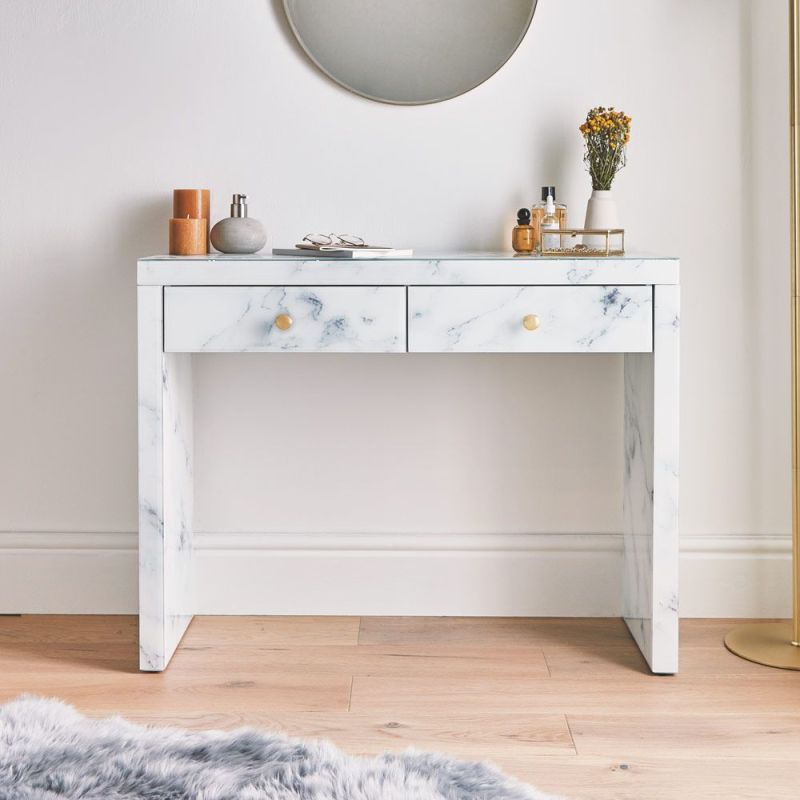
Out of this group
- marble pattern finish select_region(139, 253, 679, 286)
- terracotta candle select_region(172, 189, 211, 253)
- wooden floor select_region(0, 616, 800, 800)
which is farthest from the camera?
terracotta candle select_region(172, 189, 211, 253)

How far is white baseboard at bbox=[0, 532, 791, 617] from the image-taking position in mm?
2545

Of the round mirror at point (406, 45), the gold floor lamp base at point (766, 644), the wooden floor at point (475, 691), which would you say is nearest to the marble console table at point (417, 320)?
the wooden floor at point (475, 691)

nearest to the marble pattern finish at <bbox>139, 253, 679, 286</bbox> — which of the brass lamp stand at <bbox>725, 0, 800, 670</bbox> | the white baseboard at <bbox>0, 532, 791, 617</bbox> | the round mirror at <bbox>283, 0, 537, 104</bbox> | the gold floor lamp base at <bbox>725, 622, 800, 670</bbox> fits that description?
the brass lamp stand at <bbox>725, 0, 800, 670</bbox>

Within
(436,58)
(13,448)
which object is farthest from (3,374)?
(436,58)

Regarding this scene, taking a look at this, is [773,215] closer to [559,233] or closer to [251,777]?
[559,233]

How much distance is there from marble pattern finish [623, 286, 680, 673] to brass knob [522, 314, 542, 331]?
0.79 ft

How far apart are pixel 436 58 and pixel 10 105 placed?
103 centimetres

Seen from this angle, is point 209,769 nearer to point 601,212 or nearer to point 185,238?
point 185,238

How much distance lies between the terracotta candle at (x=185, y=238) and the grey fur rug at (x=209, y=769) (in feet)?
3.41

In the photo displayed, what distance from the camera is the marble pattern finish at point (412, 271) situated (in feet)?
6.88

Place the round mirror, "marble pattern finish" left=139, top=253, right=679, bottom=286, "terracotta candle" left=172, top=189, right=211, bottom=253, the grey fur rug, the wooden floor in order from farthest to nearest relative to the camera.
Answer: the round mirror < "terracotta candle" left=172, top=189, right=211, bottom=253 < "marble pattern finish" left=139, top=253, right=679, bottom=286 < the wooden floor < the grey fur rug

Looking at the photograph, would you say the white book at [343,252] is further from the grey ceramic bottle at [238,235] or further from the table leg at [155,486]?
the table leg at [155,486]

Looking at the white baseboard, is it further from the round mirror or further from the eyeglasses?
the round mirror

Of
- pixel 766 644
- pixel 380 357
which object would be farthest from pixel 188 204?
pixel 766 644
